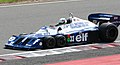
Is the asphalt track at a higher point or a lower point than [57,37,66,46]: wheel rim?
lower

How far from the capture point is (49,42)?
13.1m

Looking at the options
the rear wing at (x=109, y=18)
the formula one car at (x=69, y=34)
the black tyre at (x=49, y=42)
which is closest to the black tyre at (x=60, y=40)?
the formula one car at (x=69, y=34)

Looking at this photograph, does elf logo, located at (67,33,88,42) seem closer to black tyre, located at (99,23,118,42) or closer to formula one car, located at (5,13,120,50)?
formula one car, located at (5,13,120,50)

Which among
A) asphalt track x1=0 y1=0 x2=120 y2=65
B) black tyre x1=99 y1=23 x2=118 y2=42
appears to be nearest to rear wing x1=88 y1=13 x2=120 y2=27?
black tyre x1=99 y1=23 x2=118 y2=42

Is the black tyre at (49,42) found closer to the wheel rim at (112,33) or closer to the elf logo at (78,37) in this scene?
the elf logo at (78,37)

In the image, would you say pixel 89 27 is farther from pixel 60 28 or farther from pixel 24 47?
pixel 24 47

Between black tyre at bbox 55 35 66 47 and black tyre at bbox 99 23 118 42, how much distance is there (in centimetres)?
124

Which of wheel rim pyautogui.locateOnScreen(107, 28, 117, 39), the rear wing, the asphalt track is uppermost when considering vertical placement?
the rear wing

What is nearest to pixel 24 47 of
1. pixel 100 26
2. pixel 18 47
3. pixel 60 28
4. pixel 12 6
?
pixel 18 47

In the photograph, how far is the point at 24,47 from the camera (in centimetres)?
1300

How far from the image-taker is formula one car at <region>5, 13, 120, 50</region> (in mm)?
13078

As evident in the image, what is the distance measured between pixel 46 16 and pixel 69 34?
620 cm

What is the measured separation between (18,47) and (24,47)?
18cm

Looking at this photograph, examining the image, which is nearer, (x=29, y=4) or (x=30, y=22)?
(x=30, y=22)
